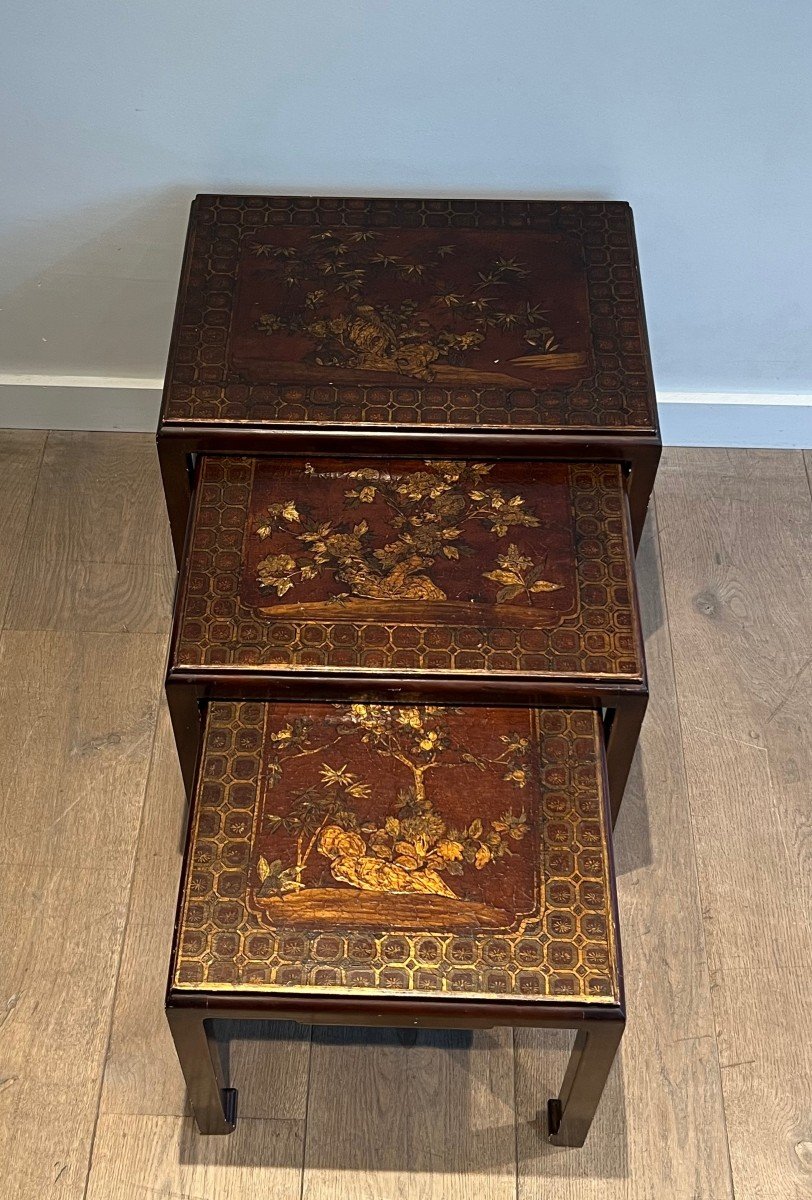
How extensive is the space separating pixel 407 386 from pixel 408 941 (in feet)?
2.07

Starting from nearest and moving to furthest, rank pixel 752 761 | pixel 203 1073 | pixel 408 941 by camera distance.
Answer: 1. pixel 408 941
2. pixel 203 1073
3. pixel 752 761

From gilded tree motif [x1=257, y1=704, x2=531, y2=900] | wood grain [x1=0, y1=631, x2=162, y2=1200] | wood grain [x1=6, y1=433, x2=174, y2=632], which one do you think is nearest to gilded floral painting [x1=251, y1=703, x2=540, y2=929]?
gilded tree motif [x1=257, y1=704, x2=531, y2=900]

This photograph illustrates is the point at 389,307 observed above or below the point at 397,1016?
above

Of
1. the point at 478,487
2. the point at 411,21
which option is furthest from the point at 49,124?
the point at 478,487

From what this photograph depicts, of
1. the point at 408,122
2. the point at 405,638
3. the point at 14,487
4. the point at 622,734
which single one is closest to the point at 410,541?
the point at 405,638

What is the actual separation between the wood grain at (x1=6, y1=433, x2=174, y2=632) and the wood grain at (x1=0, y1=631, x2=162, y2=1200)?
0.04 meters

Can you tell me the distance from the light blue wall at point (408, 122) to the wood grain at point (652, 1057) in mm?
728

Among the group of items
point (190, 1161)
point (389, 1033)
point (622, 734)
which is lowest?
point (190, 1161)

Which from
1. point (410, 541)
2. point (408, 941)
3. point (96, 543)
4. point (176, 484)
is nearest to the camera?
point (408, 941)

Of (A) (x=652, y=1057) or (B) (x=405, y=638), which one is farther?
(A) (x=652, y=1057)

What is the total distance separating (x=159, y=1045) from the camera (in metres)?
1.43

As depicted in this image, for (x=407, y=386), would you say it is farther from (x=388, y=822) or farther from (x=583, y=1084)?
(x=583, y=1084)

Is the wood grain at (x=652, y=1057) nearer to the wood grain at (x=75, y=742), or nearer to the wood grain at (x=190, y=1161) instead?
the wood grain at (x=190, y=1161)

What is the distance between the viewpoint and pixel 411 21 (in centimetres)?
145
